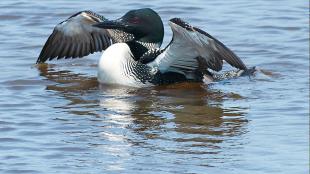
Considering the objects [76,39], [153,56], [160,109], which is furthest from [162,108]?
[76,39]

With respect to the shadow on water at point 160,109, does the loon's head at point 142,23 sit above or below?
above

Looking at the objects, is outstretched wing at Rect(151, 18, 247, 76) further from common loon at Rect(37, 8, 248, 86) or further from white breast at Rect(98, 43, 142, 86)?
white breast at Rect(98, 43, 142, 86)

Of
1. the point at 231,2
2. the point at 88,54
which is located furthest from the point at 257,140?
the point at 231,2

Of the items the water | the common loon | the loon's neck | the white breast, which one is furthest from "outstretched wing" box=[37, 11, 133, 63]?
the white breast

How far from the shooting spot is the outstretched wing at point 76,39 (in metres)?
12.3

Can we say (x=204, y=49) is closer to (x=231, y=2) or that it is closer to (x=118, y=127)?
(x=118, y=127)

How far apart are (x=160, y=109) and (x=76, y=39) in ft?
8.93

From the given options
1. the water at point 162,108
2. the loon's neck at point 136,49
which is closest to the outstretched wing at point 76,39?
the water at point 162,108

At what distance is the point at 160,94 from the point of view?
35.8 ft

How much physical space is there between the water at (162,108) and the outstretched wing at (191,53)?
240mm

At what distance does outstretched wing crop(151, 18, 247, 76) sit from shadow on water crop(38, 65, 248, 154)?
234mm

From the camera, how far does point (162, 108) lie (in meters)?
→ 10.2

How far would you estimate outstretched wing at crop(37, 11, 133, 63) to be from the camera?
12273 millimetres

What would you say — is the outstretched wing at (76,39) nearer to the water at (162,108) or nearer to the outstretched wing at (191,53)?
the water at (162,108)
